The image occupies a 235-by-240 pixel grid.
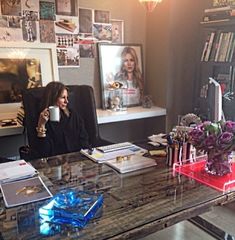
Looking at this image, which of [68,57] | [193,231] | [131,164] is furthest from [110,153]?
[68,57]

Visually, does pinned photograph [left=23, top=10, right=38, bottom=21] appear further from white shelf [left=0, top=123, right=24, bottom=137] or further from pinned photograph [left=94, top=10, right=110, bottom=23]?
white shelf [left=0, top=123, right=24, bottom=137]

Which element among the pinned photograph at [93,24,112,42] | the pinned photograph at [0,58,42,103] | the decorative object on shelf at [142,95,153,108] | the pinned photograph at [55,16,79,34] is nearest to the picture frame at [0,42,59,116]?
the pinned photograph at [0,58,42,103]

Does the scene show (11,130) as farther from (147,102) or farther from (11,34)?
(147,102)

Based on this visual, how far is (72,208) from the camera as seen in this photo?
123 cm

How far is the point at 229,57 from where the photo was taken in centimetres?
296

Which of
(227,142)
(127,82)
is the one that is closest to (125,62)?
(127,82)

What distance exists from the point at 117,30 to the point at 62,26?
64cm

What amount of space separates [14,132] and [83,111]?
23.6 inches

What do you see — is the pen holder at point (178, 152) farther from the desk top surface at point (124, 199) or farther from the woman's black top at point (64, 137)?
the woman's black top at point (64, 137)

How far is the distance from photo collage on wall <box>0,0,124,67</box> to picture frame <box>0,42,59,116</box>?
0.20 ft

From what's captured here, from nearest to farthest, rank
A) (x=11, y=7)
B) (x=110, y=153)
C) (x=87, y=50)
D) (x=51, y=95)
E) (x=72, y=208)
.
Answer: (x=72, y=208) → (x=110, y=153) → (x=51, y=95) → (x=11, y=7) → (x=87, y=50)

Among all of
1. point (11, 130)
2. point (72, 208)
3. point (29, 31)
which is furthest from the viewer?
point (29, 31)

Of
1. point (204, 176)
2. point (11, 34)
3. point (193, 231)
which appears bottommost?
point (193, 231)

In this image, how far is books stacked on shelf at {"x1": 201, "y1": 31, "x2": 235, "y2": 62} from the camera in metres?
2.94
